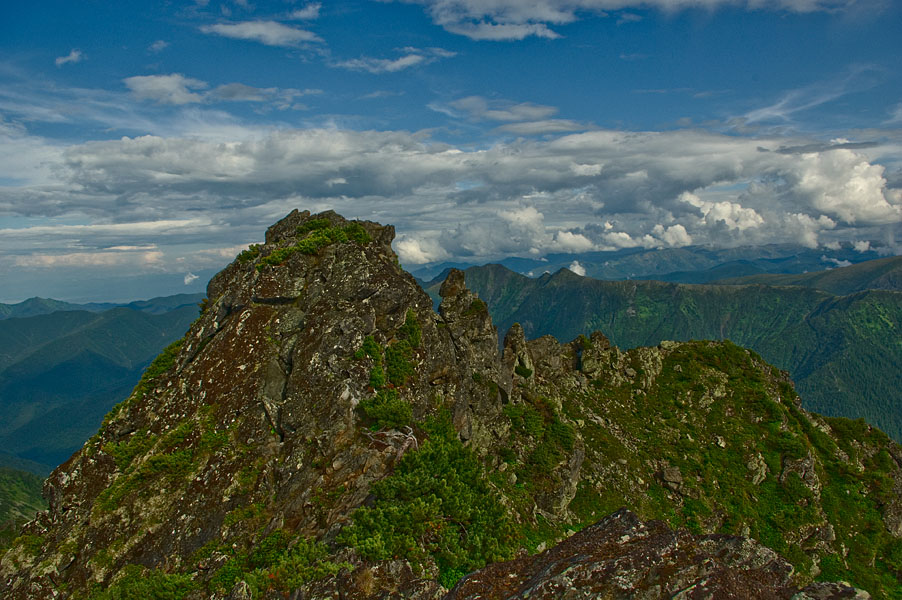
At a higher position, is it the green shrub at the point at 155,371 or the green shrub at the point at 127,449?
the green shrub at the point at 155,371

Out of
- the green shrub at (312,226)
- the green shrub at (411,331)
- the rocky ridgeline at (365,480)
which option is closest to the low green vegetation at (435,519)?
the rocky ridgeline at (365,480)

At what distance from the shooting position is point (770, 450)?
65.9 m

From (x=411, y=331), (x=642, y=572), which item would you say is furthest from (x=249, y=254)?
(x=642, y=572)

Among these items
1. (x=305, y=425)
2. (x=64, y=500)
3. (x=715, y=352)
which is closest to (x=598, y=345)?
(x=715, y=352)

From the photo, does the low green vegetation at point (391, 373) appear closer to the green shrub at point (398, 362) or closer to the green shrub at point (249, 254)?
the green shrub at point (398, 362)

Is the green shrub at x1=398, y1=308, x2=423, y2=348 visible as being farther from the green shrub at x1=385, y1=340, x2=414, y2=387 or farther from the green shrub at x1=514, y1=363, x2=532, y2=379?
the green shrub at x1=514, y1=363, x2=532, y2=379

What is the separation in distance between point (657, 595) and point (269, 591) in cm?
1657

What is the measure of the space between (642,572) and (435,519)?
1180 cm

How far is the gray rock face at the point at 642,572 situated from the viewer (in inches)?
586

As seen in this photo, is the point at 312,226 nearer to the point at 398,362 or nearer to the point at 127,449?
the point at 398,362

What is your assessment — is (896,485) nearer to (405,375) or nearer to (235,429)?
(405,375)

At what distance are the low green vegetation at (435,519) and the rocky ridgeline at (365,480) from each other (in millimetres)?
120

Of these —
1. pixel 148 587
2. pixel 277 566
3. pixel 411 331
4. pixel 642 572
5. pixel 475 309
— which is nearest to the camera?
pixel 642 572

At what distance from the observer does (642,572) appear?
15.7 m
